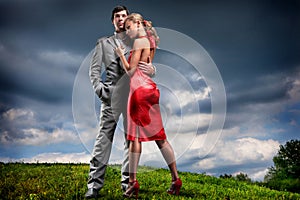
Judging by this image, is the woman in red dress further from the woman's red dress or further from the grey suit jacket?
the grey suit jacket

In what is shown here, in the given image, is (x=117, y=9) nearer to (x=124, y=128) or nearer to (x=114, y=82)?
(x=114, y=82)

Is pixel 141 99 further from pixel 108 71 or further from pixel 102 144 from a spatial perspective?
pixel 102 144

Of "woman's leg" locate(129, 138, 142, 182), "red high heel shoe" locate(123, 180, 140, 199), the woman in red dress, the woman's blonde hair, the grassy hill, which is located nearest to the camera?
the woman's blonde hair

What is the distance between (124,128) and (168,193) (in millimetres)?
1374

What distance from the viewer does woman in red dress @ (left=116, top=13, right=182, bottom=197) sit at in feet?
17.0

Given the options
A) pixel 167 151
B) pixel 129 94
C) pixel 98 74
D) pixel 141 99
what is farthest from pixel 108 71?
pixel 167 151

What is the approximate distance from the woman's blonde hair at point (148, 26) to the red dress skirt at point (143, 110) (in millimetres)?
514

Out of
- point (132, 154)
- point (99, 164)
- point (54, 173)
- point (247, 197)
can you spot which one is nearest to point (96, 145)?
point (99, 164)

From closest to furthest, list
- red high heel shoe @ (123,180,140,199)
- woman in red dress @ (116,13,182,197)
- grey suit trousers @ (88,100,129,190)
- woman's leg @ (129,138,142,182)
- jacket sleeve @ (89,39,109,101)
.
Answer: woman in red dress @ (116,13,182,197)
woman's leg @ (129,138,142,182)
red high heel shoe @ (123,180,140,199)
jacket sleeve @ (89,39,109,101)
grey suit trousers @ (88,100,129,190)

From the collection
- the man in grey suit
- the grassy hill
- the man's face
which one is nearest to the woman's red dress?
the man in grey suit

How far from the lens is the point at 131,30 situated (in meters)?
5.11

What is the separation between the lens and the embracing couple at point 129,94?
5.23 m

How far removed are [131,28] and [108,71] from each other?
3.12 ft

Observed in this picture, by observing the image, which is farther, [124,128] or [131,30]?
[124,128]
